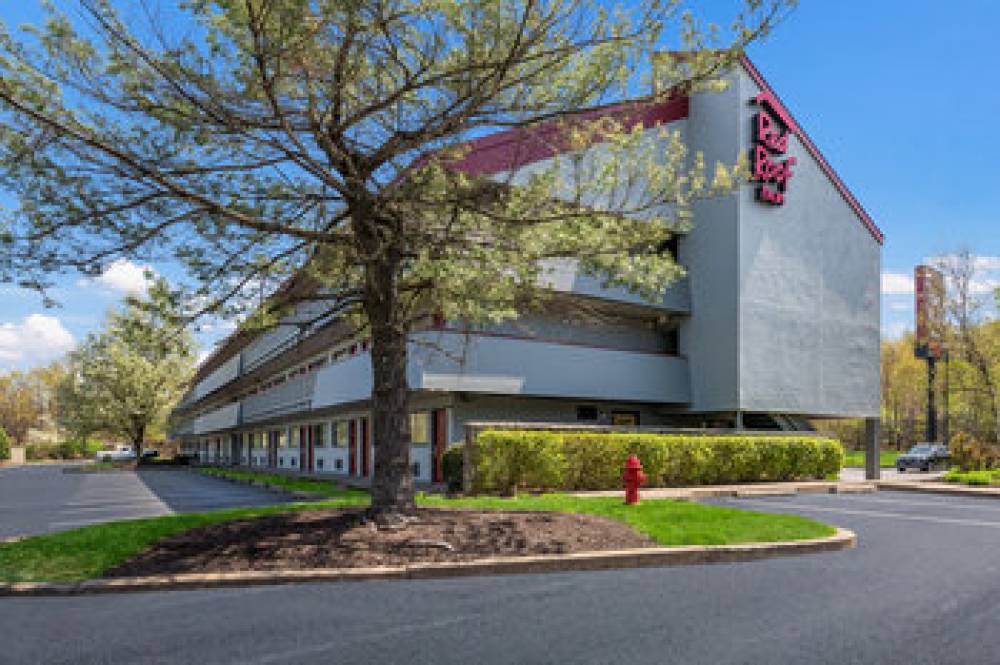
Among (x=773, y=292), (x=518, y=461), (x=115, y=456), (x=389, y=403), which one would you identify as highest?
(x=773, y=292)

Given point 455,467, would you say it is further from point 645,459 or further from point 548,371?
point 548,371

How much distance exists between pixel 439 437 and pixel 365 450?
666cm

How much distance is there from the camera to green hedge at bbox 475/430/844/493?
1638 cm

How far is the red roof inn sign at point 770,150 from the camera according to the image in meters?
25.0

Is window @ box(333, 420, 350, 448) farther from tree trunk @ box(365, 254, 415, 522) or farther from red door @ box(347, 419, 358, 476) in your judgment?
tree trunk @ box(365, 254, 415, 522)

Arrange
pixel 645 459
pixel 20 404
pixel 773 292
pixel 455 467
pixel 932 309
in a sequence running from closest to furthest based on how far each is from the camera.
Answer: pixel 455 467 < pixel 645 459 < pixel 773 292 < pixel 932 309 < pixel 20 404

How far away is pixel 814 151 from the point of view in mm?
27719

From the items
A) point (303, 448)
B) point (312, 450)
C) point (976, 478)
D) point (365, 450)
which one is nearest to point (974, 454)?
point (976, 478)

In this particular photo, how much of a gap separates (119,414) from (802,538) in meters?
54.6

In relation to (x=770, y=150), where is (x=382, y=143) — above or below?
below

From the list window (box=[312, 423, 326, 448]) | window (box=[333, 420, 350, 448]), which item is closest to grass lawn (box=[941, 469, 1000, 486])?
window (box=[333, 420, 350, 448])

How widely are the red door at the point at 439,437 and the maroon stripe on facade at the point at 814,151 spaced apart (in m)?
14.8

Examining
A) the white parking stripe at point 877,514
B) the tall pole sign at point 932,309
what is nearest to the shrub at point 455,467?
the white parking stripe at point 877,514

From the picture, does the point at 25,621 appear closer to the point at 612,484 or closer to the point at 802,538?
the point at 802,538
